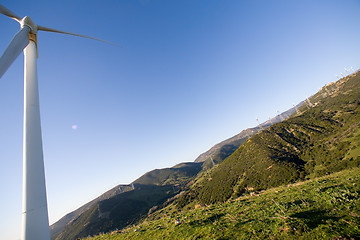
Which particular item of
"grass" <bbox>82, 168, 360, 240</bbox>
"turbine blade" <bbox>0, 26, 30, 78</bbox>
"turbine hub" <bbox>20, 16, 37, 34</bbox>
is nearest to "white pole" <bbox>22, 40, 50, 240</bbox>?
"turbine blade" <bbox>0, 26, 30, 78</bbox>

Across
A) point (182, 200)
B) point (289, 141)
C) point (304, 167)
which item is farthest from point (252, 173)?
point (182, 200)

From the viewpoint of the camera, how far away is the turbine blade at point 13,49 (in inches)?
300

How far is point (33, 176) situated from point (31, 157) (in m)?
0.80

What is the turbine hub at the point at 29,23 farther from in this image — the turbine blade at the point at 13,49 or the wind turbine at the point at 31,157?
the wind turbine at the point at 31,157

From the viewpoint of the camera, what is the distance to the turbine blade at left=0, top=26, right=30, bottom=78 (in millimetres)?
7618

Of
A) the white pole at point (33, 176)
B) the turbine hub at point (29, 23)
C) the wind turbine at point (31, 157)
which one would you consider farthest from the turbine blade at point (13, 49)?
the white pole at point (33, 176)

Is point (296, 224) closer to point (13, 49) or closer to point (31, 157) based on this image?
point (31, 157)

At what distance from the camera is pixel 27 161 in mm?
5648

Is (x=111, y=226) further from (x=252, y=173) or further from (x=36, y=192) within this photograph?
(x=36, y=192)

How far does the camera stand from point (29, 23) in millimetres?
10148

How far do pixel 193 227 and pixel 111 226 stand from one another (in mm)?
187740

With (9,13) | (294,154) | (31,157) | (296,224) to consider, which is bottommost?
(294,154)

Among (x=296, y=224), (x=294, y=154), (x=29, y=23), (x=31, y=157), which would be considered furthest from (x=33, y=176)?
(x=294, y=154)

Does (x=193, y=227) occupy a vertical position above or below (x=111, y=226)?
above
